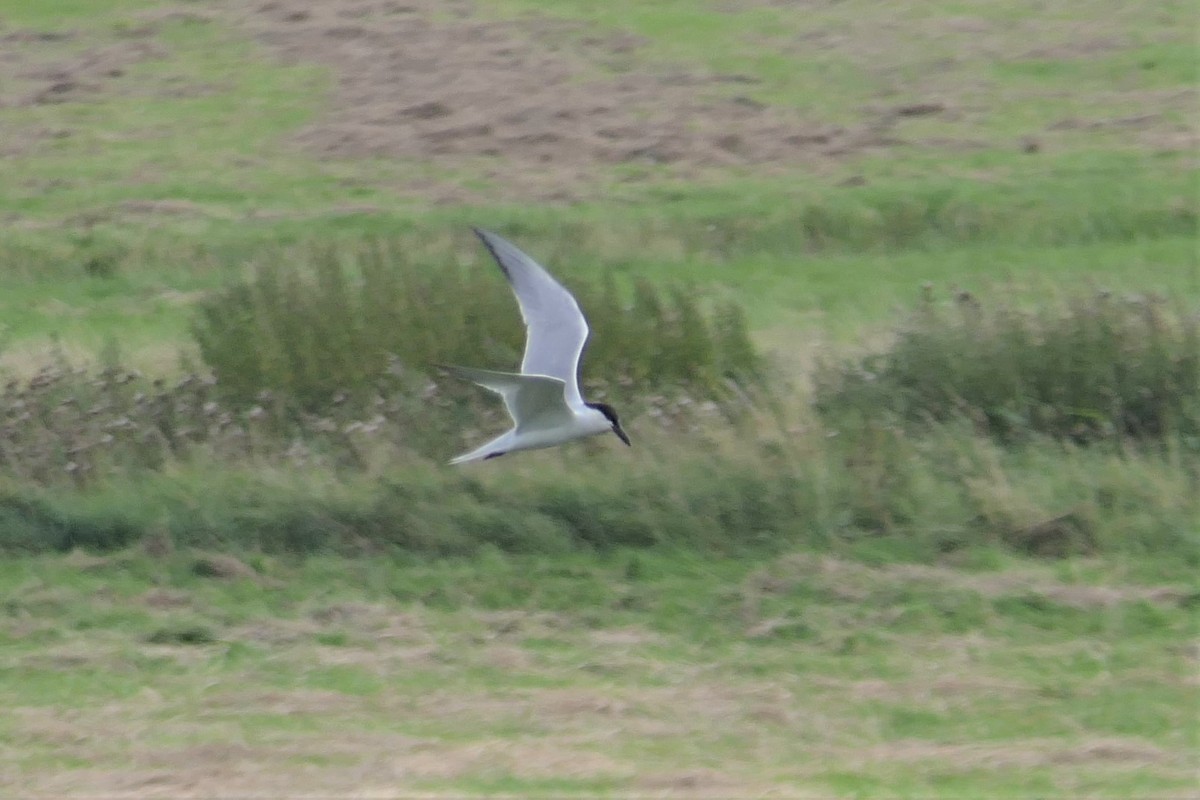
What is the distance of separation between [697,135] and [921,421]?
1148 centimetres

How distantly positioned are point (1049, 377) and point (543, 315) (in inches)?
120

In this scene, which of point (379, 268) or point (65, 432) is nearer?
point (65, 432)

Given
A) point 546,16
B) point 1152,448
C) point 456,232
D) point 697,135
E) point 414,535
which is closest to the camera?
point 414,535

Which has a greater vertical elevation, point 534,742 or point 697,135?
point 534,742

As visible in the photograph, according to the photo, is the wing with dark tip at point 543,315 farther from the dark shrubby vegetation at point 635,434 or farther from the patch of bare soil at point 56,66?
the patch of bare soil at point 56,66

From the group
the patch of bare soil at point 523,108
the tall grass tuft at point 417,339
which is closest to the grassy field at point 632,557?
the tall grass tuft at point 417,339

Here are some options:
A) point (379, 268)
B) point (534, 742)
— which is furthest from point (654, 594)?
point (379, 268)

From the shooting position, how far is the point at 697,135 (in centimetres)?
2120

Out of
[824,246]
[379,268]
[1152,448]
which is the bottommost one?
[824,246]

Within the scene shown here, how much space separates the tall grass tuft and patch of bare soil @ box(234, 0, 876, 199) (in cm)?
836

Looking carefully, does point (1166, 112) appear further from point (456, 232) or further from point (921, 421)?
point (921, 421)

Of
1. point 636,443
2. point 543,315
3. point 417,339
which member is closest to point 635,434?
point 636,443

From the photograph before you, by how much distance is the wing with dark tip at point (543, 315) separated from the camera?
844 centimetres

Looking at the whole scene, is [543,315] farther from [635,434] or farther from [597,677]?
[597,677]
